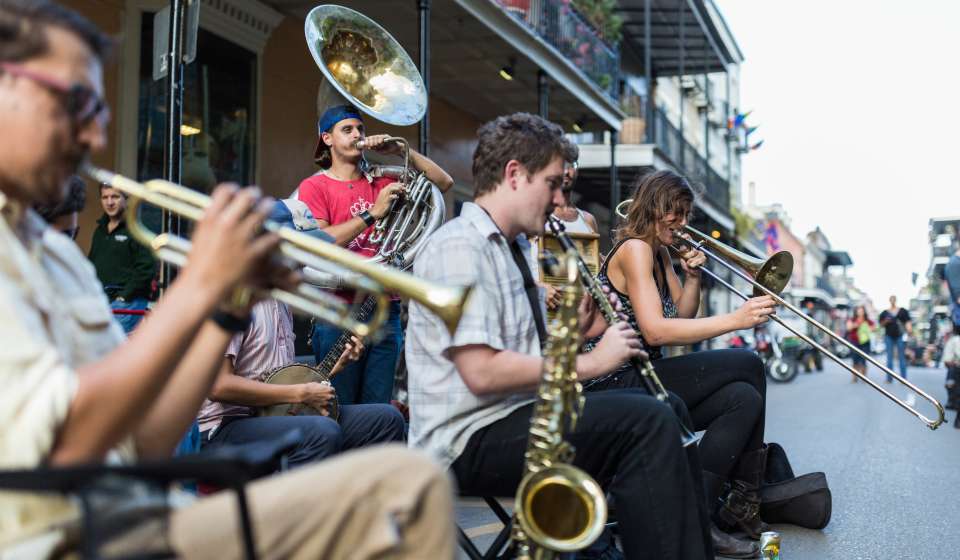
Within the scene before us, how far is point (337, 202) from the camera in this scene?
16.5ft

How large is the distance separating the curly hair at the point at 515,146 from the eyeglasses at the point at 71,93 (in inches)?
58.0

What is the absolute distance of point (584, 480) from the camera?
2.41 metres

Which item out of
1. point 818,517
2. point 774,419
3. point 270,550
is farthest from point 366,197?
point 774,419

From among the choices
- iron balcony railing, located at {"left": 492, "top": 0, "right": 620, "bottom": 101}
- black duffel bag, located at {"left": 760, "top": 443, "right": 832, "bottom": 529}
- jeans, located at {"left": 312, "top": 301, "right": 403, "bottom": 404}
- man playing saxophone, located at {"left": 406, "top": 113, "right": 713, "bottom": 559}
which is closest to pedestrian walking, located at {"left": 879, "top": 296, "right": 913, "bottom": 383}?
iron balcony railing, located at {"left": 492, "top": 0, "right": 620, "bottom": 101}

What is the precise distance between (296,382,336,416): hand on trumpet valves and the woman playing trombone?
1187 millimetres

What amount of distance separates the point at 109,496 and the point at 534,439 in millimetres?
1302

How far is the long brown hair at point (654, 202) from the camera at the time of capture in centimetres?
444

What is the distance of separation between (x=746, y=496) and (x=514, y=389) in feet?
6.92

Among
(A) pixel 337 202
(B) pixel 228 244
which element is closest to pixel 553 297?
(A) pixel 337 202

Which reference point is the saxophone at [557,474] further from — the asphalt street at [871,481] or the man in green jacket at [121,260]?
the man in green jacket at [121,260]

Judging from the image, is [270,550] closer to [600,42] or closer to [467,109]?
[467,109]

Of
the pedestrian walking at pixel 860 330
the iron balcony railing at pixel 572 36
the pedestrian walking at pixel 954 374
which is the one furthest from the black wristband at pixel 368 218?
the pedestrian walking at pixel 860 330

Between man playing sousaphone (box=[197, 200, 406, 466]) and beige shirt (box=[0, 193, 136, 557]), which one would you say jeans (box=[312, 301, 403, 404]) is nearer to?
man playing sousaphone (box=[197, 200, 406, 466])

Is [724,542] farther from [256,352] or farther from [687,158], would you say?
[687,158]
